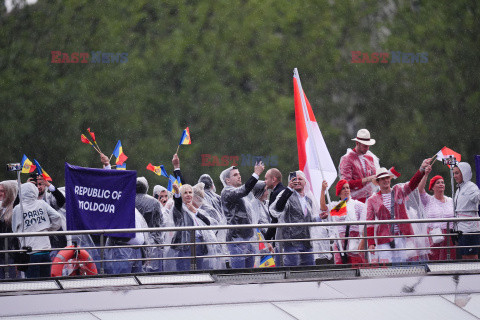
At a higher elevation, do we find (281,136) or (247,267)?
(281,136)

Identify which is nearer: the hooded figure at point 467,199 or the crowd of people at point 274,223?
the crowd of people at point 274,223

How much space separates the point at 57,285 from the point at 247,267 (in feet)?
6.04

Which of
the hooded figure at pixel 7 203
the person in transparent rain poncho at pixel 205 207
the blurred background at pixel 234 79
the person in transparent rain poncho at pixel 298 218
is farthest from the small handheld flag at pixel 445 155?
the blurred background at pixel 234 79

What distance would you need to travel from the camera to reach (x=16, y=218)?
34.8 ft

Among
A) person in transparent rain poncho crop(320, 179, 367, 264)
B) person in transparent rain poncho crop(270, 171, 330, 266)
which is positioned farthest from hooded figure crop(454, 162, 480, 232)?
person in transparent rain poncho crop(270, 171, 330, 266)

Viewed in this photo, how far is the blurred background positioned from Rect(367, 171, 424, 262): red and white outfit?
43.5 ft

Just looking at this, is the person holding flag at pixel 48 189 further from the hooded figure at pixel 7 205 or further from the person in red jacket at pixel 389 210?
the person in red jacket at pixel 389 210

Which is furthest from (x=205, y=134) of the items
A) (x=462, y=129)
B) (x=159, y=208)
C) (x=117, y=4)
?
(x=159, y=208)

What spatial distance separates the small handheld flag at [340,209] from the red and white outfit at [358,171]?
40.4 inches

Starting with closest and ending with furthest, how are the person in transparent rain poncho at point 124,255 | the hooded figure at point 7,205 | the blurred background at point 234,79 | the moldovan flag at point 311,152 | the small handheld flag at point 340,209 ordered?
the person in transparent rain poncho at point 124,255, the hooded figure at point 7,205, the small handheld flag at point 340,209, the moldovan flag at point 311,152, the blurred background at point 234,79

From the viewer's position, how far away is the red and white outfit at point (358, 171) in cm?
1242

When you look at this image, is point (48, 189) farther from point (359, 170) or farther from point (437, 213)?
point (437, 213)

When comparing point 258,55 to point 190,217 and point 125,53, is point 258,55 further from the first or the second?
point 190,217

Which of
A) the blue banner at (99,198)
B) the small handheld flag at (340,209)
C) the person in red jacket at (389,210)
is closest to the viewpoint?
the person in red jacket at (389,210)
